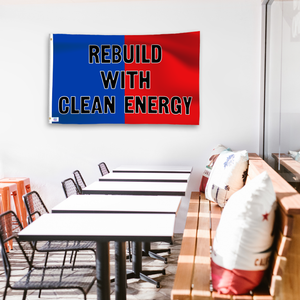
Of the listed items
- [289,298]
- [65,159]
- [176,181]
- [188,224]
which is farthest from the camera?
[65,159]

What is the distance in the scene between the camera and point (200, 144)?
15.7 ft

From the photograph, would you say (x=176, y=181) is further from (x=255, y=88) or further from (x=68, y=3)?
(x=68, y=3)

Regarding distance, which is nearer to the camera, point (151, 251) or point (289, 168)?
point (289, 168)

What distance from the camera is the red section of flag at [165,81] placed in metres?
4.70

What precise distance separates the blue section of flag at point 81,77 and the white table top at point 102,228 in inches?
105

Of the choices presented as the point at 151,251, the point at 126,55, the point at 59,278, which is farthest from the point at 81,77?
the point at 59,278

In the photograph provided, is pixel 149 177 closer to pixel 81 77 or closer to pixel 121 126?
pixel 121 126

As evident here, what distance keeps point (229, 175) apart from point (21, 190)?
2.84 metres

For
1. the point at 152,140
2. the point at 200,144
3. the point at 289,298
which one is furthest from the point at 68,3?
the point at 289,298

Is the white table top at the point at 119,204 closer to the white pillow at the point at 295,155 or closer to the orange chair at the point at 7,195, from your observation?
the white pillow at the point at 295,155

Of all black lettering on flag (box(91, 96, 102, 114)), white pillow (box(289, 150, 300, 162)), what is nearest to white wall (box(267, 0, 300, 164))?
white pillow (box(289, 150, 300, 162))

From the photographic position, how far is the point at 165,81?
4766mm

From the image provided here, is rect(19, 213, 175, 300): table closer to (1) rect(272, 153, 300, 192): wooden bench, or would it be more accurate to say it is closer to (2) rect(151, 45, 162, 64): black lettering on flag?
(1) rect(272, 153, 300, 192): wooden bench

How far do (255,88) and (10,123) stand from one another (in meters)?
3.41
